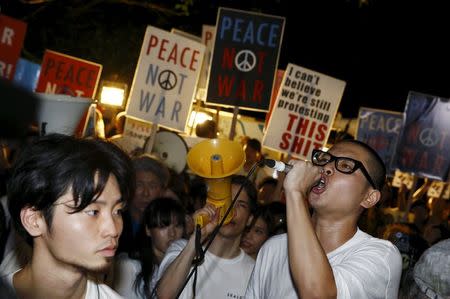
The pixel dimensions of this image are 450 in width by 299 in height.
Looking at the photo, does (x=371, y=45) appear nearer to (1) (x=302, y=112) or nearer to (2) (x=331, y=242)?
(1) (x=302, y=112)

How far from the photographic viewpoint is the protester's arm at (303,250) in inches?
111

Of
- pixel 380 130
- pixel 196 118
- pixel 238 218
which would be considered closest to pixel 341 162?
pixel 238 218

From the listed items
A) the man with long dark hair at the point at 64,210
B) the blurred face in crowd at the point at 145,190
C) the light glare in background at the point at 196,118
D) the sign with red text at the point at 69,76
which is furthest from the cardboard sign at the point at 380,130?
the man with long dark hair at the point at 64,210

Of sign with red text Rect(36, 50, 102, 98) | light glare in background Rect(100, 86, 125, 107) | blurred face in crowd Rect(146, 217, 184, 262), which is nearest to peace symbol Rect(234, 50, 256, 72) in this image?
sign with red text Rect(36, 50, 102, 98)

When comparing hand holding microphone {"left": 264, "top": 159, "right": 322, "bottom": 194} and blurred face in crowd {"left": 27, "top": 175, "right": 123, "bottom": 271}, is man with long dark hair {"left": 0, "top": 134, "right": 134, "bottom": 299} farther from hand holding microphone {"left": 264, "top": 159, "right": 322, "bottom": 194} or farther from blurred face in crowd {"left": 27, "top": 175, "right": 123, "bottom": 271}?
hand holding microphone {"left": 264, "top": 159, "right": 322, "bottom": 194}

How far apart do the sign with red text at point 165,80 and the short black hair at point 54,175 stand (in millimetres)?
6182

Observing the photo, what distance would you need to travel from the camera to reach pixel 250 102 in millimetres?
8523

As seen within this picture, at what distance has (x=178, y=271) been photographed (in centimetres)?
358

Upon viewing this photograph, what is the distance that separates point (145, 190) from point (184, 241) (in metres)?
2.12

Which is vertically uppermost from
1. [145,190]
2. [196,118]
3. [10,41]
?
[10,41]

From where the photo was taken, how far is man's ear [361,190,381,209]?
3436 millimetres

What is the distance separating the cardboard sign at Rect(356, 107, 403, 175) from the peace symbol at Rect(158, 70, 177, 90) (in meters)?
5.52

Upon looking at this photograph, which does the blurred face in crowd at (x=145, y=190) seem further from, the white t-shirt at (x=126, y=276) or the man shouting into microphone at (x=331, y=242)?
the man shouting into microphone at (x=331, y=242)

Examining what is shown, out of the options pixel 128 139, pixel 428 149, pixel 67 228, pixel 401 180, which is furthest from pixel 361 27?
pixel 67 228
